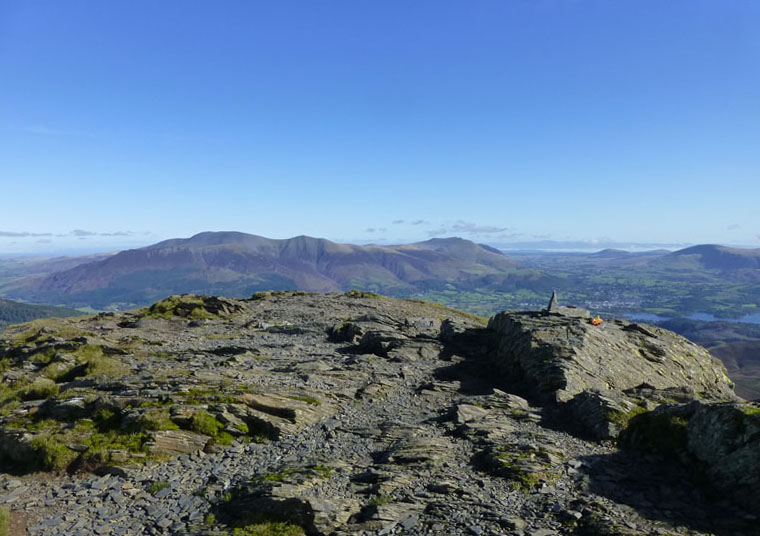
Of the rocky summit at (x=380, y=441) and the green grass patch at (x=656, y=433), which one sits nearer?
the rocky summit at (x=380, y=441)

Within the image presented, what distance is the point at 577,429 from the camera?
2150cm

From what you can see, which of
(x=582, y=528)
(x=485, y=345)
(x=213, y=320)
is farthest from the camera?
(x=213, y=320)

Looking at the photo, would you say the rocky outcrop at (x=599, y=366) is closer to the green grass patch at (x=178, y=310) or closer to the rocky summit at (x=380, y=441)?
the rocky summit at (x=380, y=441)

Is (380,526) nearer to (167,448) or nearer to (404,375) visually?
(167,448)

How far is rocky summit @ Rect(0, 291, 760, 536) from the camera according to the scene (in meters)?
13.9

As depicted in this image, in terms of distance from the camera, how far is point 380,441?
2028 centimetres

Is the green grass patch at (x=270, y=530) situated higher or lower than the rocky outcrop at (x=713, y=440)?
lower

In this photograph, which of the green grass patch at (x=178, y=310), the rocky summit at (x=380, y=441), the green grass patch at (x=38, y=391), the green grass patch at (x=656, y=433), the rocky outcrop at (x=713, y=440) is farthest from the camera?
the green grass patch at (x=178, y=310)

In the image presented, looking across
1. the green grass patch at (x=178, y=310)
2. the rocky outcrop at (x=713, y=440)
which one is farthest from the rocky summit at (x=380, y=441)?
the green grass patch at (x=178, y=310)

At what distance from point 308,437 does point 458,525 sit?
950 cm

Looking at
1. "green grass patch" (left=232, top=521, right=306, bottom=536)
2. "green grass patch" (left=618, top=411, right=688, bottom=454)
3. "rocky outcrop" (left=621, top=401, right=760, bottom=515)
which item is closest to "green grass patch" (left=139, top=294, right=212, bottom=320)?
"green grass patch" (left=232, top=521, right=306, bottom=536)

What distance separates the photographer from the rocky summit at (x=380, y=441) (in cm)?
1390

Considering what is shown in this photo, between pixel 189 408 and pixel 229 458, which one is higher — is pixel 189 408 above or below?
above

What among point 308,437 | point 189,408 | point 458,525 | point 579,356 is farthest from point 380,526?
point 579,356
